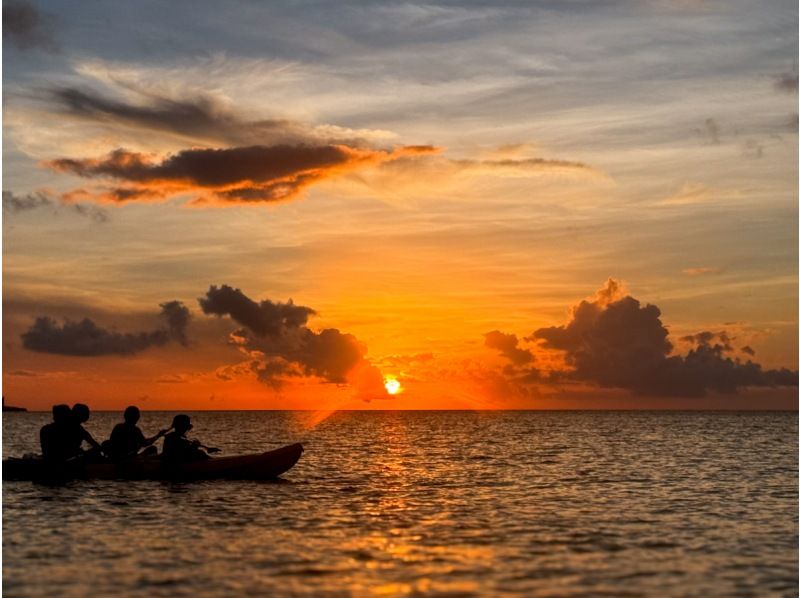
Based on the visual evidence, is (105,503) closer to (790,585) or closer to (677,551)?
(677,551)

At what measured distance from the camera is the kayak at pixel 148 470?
34250 millimetres

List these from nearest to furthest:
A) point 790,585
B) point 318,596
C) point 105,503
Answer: point 318,596 < point 790,585 < point 105,503

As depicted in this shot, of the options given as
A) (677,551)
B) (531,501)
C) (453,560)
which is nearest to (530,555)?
(453,560)

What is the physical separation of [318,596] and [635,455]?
51.1 meters

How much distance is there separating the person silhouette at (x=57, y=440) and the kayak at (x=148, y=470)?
339mm

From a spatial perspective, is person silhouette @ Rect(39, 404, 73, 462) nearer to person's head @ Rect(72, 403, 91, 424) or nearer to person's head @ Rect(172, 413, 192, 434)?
person's head @ Rect(72, 403, 91, 424)

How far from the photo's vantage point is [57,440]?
1357 inches

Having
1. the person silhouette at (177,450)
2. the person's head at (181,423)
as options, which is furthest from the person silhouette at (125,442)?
the person's head at (181,423)

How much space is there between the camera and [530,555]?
21.0 meters

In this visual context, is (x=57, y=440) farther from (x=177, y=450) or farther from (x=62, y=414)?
Result: (x=177, y=450)

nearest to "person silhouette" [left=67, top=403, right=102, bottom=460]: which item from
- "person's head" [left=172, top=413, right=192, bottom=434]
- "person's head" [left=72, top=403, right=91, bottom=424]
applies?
"person's head" [left=72, top=403, right=91, bottom=424]

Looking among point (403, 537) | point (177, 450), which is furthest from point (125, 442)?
point (403, 537)

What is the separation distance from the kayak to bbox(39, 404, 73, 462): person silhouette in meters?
0.34

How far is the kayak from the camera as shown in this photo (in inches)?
1348
